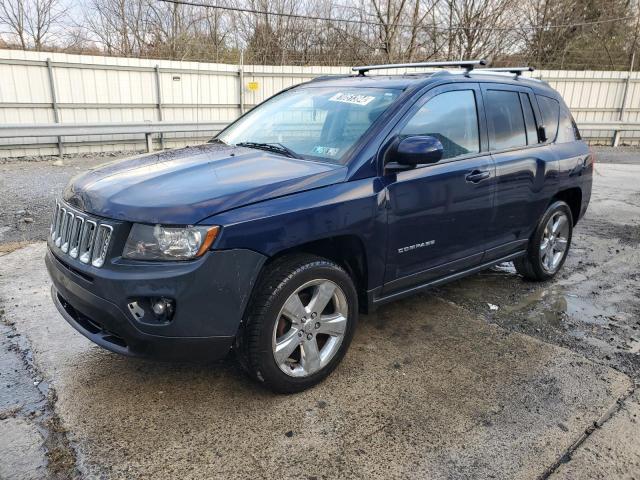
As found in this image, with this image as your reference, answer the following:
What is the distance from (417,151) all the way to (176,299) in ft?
5.27

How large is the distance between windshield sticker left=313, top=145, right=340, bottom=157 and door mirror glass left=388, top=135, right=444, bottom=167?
38cm

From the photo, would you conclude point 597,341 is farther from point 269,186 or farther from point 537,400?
point 269,186

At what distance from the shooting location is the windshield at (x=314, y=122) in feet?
10.8

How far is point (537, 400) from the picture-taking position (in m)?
3.00

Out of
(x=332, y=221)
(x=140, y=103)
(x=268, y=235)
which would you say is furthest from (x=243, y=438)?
(x=140, y=103)

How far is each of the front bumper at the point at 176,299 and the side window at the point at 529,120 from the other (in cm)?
286

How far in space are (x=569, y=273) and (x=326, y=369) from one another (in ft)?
10.8

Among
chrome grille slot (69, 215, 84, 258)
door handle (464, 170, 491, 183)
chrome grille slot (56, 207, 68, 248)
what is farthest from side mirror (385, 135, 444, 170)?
chrome grille slot (56, 207, 68, 248)

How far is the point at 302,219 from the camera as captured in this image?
2760mm

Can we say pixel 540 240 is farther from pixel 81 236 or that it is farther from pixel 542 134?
pixel 81 236

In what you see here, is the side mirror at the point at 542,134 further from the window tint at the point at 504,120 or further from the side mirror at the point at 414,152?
the side mirror at the point at 414,152

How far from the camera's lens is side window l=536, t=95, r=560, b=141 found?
4.57m

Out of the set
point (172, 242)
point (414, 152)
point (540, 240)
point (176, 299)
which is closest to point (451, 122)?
point (414, 152)

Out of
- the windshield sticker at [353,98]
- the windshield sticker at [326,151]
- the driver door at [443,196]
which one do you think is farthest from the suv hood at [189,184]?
the windshield sticker at [353,98]
